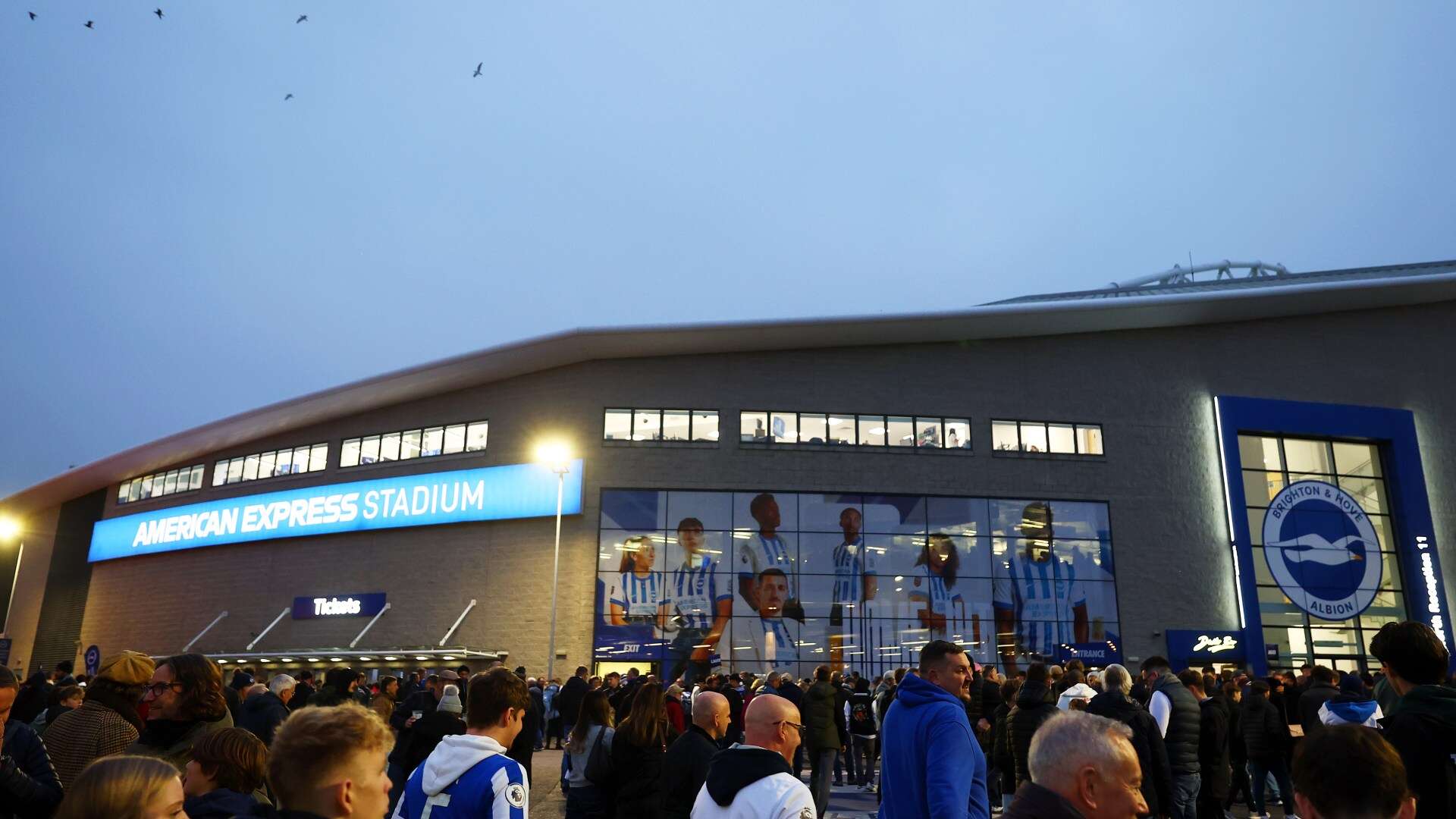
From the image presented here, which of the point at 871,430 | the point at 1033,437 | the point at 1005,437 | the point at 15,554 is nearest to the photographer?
the point at 871,430

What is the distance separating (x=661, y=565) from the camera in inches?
1142

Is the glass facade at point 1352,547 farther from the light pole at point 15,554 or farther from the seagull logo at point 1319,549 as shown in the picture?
the light pole at point 15,554

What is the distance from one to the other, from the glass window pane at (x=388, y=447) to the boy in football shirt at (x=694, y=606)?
1030 cm

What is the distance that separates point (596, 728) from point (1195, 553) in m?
28.5

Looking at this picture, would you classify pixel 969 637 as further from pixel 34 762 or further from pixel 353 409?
pixel 34 762

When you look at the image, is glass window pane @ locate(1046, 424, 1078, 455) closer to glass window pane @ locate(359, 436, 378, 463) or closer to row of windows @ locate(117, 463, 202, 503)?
glass window pane @ locate(359, 436, 378, 463)

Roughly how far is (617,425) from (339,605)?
1058 cm

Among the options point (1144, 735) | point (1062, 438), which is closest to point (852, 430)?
point (1062, 438)

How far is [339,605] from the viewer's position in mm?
31781

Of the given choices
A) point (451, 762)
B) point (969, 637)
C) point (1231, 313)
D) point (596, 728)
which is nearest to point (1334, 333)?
point (1231, 313)

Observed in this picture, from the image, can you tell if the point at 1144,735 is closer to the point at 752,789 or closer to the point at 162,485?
the point at 752,789

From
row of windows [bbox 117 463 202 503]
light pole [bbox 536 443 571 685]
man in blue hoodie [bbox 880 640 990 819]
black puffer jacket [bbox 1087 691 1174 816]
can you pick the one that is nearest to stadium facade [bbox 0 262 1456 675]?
light pole [bbox 536 443 571 685]

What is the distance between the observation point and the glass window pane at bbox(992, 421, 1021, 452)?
1228 inches

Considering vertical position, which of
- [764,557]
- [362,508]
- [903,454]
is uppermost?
[903,454]
